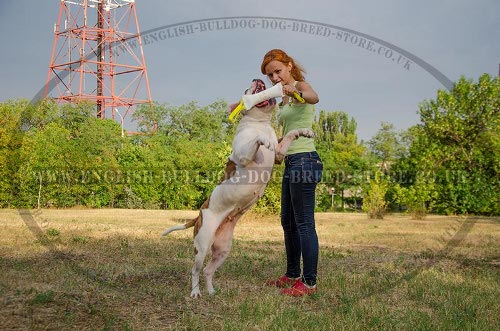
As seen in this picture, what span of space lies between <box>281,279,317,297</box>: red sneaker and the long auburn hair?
6.82 ft

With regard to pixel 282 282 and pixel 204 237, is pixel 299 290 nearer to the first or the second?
pixel 282 282

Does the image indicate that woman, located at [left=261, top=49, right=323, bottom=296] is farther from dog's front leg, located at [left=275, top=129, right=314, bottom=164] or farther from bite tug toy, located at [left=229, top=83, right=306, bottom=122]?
bite tug toy, located at [left=229, top=83, right=306, bottom=122]

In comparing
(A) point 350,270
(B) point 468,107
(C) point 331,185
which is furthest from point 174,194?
(A) point 350,270

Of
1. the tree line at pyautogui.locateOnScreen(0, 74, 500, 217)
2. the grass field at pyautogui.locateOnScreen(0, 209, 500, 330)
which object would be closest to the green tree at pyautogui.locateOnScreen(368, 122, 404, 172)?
the tree line at pyautogui.locateOnScreen(0, 74, 500, 217)

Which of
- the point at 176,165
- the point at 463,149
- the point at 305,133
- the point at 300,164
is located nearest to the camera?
the point at 305,133

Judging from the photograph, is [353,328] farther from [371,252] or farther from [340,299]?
[371,252]

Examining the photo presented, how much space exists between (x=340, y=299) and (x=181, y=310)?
5.23 feet

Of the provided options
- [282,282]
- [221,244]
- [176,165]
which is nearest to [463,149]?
[176,165]

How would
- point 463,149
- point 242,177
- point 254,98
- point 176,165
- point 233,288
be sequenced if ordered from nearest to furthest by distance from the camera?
1. point 254,98
2. point 242,177
3. point 233,288
4. point 463,149
5. point 176,165

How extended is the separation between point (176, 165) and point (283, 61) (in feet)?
67.7

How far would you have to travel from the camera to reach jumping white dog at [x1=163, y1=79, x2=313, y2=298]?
166 inches

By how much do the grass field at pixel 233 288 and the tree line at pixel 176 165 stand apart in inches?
286

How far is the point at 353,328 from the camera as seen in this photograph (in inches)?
145

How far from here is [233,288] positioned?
5031 mm
